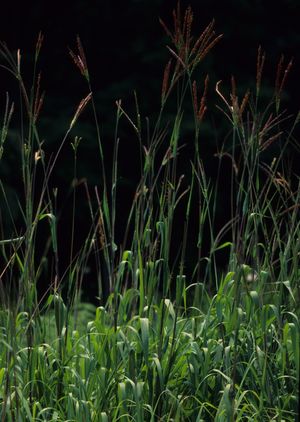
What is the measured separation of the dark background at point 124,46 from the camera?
11734mm

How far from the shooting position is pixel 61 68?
40.6 feet

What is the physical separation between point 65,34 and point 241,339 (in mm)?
9033

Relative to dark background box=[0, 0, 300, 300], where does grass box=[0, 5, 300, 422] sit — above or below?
above

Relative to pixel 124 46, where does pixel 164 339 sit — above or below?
above

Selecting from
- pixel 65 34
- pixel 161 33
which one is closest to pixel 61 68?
pixel 65 34

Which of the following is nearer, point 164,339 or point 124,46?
point 164,339

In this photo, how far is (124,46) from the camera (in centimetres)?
1238

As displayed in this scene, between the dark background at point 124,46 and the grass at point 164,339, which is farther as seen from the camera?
the dark background at point 124,46

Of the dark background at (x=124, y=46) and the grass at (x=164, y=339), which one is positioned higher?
the grass at (x=164, y=339)

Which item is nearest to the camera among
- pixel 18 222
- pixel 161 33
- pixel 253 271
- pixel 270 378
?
pixel 270 378

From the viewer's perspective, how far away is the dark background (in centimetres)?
1173

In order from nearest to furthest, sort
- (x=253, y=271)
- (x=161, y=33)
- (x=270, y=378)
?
(x=270, y=378) < (x=253, y=271) < (x=161, y=33)

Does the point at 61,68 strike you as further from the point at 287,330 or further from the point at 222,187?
the point at 287,330

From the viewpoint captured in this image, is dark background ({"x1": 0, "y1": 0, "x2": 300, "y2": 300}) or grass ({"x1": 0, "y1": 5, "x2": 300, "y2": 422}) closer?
grass ({"x1": 0, "y1": 5, "x2": 300, "y2": 422})
